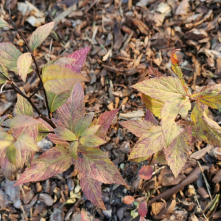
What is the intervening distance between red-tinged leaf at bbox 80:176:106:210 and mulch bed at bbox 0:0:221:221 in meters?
0.49

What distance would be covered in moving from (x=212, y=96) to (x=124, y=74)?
46.7 inches

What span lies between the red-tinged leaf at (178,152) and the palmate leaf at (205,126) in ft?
0.23

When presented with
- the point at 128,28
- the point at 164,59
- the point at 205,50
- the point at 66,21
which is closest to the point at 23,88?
the point at 66,21

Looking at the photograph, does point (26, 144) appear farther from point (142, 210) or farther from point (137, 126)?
point (142, 210)

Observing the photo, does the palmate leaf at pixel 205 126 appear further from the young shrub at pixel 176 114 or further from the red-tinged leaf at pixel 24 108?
the red-tinged leaf at pixel 24 108

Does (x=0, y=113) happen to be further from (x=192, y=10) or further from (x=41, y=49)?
(x=192, y=10)

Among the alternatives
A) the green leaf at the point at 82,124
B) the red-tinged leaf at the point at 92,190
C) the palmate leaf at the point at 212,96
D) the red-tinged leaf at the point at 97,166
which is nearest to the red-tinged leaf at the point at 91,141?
the green leaf at the point at 82,124

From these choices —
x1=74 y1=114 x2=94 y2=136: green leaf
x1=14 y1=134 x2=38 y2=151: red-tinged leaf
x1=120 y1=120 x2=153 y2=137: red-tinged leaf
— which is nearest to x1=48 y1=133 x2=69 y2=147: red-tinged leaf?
x1=74 y1=114 x2=94 y2=136: green leaf

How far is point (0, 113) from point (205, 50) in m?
1.96

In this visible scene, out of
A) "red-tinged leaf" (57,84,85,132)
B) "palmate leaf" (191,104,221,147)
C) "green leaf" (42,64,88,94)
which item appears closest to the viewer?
"green leaf" (42,64,88,94)

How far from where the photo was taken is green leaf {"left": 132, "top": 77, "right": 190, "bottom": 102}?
1.30 meters

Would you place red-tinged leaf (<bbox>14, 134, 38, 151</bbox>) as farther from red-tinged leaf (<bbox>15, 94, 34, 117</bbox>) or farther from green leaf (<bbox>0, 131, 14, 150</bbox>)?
red-tinged leaf (<bbox>15, 94, 34, 117</bbox>)

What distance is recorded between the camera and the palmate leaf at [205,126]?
52.0 inches

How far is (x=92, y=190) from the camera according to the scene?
1643 millimetres
